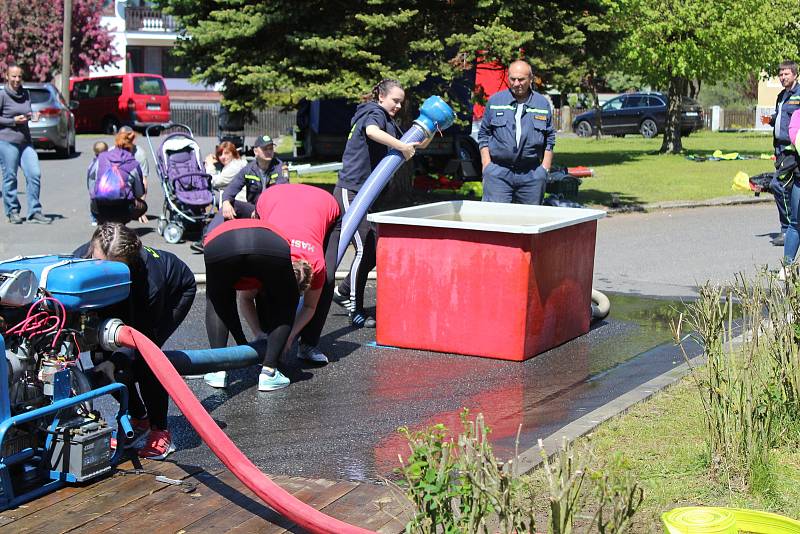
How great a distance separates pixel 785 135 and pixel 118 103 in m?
29.2

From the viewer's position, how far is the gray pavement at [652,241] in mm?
12008

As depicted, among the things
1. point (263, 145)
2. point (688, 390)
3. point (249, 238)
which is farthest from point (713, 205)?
point (249, 238)

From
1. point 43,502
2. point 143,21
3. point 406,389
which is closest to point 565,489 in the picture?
point 43,502

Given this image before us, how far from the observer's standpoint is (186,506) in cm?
509

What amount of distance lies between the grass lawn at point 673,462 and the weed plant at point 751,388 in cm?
9

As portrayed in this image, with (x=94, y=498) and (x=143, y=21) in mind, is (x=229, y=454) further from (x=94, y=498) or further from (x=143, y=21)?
(x=143, y=21)

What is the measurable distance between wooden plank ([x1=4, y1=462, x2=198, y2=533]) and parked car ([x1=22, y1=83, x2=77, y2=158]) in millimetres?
20555

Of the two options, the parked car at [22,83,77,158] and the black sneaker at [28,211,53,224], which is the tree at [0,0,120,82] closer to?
the parked car at [22,83,77,158]

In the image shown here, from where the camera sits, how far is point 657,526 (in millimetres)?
4711

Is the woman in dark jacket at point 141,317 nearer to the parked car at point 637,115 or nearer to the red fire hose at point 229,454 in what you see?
the red fire hose at point 229,454

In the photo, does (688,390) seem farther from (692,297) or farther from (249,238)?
(692,297)

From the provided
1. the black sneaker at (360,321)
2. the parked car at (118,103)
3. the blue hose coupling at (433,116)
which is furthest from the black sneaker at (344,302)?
the parked car at (118,103)

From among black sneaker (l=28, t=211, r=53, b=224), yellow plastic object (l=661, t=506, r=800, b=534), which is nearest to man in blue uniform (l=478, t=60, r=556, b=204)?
yellow plastic object (l=661, t=506, r=800, b=534)

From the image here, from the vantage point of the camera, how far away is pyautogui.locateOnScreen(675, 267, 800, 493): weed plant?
510 cm
